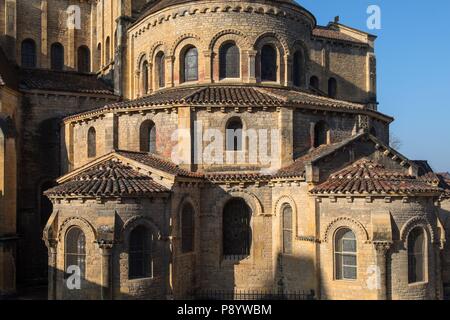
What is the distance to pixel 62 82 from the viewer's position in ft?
104

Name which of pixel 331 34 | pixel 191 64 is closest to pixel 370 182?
pixel 191 64

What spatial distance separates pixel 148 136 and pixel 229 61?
20.8ft

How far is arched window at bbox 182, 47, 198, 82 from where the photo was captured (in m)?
27.4

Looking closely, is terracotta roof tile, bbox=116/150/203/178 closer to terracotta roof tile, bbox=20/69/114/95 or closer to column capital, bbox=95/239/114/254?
column capital, bbox=95/239/114/254

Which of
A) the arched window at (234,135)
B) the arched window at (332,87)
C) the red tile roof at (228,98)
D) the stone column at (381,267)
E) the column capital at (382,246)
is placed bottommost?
the stone column at (381,267)

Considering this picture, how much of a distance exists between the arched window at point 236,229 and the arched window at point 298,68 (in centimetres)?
937

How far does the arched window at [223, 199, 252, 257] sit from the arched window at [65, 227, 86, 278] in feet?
22.2

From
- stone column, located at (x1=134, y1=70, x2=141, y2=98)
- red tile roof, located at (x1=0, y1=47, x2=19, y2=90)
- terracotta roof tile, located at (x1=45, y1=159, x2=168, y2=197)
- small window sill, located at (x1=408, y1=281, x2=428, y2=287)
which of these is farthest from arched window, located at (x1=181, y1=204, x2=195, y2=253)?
red tile roof, located at (x1=0, y1=47, x2=19, y2=90)

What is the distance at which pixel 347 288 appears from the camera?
1916 cm

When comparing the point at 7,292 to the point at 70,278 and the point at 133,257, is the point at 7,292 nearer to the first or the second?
the point at 70,278

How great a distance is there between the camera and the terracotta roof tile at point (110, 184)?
19234mm

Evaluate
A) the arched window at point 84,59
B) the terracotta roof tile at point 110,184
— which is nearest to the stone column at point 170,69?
the terracotta roof tile at point 110,184

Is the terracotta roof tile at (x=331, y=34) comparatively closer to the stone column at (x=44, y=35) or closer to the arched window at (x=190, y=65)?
the arched window at (x=190, y=65)
